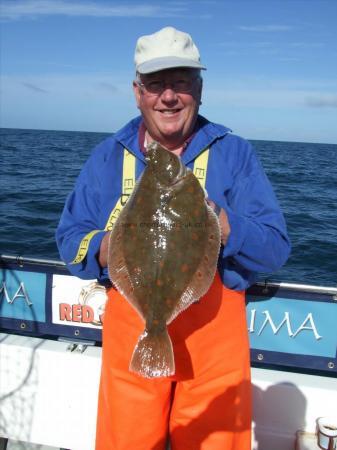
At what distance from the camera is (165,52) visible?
249 cm

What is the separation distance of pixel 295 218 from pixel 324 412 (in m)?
11.6

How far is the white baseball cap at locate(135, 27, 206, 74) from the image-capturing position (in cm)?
244

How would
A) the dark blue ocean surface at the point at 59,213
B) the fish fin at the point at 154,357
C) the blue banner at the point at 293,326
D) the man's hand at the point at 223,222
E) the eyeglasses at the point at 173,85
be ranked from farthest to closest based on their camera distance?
the dark blue ocean surface at the point at 59,213 → the blue banner at the point at 293,326 → the eyeglasses at the point at 173,85 → the man's hand at the point at 223,222 → the fish fin at the point at 154,357

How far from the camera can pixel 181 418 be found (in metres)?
2.51

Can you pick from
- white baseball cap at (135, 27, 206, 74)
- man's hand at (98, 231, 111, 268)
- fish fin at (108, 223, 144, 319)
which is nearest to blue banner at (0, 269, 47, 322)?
man's hand at (98, 231, 111, 268)

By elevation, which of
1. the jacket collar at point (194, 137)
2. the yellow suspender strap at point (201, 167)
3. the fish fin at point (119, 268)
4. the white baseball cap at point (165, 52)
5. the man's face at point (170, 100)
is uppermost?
the white baseball cap at point (165, 52)

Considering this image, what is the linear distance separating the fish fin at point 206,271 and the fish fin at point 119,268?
8.7 inches

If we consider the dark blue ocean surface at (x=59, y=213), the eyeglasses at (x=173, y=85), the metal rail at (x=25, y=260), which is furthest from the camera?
the dark blue ocean surface at (x=59, y=213)

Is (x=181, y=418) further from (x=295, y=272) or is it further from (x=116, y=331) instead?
(x=295, y=272)

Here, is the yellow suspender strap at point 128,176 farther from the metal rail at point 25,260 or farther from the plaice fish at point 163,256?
the metal rail at point 25,260

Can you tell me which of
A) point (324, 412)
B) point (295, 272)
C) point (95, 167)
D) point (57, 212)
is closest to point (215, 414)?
point (324, 412)

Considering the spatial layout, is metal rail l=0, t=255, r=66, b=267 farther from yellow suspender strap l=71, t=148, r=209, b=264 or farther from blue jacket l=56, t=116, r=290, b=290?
yellow suspender strap l=71, t=148, r=209, b=264

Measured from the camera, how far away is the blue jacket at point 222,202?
2.37 metres

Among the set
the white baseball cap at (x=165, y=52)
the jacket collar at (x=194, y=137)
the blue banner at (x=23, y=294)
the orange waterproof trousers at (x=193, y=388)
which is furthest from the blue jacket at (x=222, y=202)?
the blue banner at (x=23, y=294)
